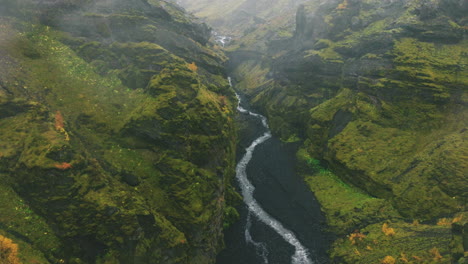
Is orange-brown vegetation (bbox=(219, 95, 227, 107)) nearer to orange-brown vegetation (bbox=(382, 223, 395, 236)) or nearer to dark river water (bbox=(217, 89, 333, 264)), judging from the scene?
dark river water (bbox=(217, 89, 333, 264))

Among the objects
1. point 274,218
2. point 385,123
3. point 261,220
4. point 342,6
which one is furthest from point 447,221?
point 342,6

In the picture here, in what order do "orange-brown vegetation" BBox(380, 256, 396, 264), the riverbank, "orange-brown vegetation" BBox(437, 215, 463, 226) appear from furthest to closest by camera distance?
1. "orange-brown vegetation" BBox(437, 215, 463, 226)
2. "orange-brown vegetation" BBox(380, 256, 396, 264)
3. the riverbank

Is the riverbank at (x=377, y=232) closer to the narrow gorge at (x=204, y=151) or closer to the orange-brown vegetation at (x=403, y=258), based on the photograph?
the orange-brown vegetation at (x=403, y=258)

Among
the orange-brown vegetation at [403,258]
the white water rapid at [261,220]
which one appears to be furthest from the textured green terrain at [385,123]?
the white water rapid at [261,220]

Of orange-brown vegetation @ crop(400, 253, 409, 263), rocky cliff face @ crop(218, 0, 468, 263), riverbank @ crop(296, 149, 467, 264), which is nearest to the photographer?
riverbank @ crop(296, 149, 467, 264)

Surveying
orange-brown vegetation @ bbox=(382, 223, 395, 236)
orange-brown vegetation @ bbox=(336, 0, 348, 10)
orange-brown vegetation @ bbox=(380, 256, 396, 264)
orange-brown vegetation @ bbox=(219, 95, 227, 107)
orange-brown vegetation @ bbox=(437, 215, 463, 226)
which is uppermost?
orange-brown vegetation @ bbox=(336, 0, 348, 10)

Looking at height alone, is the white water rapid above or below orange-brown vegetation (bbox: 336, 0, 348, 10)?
below

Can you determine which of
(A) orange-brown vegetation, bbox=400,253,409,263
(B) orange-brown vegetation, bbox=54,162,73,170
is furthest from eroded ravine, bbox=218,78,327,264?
(B) orange-brown vegetation, bbox=54,162,73,170
